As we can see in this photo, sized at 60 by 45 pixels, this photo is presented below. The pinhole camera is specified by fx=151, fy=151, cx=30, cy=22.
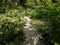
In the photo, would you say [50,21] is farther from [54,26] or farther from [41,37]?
[41,37]

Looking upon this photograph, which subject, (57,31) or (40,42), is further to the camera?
(40,42)

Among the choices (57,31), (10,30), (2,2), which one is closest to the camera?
(57,31)

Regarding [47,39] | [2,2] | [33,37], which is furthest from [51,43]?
[2,2]

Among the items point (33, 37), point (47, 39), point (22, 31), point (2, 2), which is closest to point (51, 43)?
point (47, 39)

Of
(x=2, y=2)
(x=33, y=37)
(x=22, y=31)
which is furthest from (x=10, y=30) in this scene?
(x=2, y=2)

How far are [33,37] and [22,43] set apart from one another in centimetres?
86

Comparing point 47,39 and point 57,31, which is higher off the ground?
point 57,31

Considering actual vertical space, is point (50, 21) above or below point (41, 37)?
above

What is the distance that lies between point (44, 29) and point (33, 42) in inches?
37.5

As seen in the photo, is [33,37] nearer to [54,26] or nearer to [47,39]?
[47,39]

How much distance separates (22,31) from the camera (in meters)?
8.73

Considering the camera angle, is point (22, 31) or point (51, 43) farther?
point (22, 31)

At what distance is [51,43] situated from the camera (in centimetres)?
808

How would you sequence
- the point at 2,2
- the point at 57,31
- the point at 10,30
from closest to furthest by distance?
the point at 57,31 → the point at 10,30 → the point at 2,2
